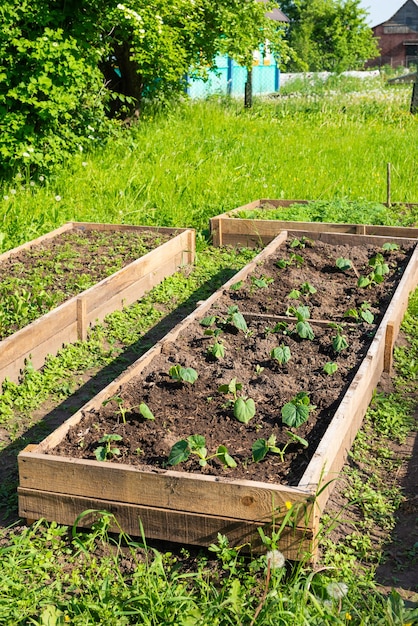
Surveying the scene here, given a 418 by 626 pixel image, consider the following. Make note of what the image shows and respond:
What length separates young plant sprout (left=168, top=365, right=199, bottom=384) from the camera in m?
4.35

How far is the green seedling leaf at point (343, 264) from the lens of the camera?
6.78 m

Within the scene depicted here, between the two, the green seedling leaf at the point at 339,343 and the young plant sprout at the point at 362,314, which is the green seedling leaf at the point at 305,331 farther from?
the young plant sprout at the point at 362,314

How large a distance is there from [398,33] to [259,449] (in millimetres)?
75227

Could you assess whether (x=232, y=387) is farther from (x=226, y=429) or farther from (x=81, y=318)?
(x=81, y=318)

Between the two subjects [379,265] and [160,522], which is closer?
[160,522]

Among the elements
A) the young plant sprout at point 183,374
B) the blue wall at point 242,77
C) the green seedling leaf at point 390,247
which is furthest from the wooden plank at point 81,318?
the blue wall at point 242,77

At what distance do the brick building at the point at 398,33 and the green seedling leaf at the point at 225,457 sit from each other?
73.2 meters

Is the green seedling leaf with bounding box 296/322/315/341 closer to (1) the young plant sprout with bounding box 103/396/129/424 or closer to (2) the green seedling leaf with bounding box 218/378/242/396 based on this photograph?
(2) the green seedling leaf with bounding box 218/378/242/396

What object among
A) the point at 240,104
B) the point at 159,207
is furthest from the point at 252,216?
the point at 240,104

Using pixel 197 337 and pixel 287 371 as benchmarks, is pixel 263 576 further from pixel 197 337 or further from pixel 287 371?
pixel 197 337

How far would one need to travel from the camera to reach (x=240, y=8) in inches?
497

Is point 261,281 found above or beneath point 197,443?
above

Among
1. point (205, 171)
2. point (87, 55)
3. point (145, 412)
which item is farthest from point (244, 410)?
point (205, 171)

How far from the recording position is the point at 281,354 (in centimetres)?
469
